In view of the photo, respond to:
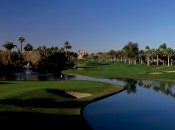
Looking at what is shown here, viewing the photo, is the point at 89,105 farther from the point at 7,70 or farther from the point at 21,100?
the point at 7,70

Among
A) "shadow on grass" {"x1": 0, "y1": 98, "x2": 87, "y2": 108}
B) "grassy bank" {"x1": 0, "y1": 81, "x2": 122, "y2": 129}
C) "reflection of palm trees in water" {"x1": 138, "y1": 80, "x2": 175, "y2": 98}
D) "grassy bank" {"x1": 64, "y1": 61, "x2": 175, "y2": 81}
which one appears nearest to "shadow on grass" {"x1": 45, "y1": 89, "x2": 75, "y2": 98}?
"grassy bank" {"x1": 0, "y1": 81, "x2": 122, "y2": 129}

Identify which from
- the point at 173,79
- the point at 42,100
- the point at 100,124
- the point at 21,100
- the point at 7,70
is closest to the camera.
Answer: the point at 100,124

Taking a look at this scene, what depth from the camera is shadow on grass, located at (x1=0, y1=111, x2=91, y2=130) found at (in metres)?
23.4

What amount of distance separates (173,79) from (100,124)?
60.3 m

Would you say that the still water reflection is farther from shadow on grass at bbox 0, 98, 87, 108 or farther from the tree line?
the tree line

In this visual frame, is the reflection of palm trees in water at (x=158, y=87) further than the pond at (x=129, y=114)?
Yes

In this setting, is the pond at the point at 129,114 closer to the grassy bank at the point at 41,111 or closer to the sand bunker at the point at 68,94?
the grassy bank at the point at 41,111

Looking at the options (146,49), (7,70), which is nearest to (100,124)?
(7,70)

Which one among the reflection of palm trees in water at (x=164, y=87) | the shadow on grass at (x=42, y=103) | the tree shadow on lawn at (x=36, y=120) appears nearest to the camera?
the tree shadow on lawn at (x=36, y=120)

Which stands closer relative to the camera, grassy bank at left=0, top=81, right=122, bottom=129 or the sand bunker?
grassy bank at left=0, top=81, right=122, bottom=129

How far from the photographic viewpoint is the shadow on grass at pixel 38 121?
76.6 feet

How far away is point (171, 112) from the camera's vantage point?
36781 mm

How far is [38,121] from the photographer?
2588 cm

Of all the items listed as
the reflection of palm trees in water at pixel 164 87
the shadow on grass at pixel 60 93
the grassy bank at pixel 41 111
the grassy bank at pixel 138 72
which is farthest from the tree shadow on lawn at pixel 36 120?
the grassy bank at pixel 138 72
